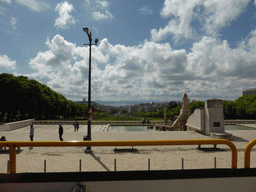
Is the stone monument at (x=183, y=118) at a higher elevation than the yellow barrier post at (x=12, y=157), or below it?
below

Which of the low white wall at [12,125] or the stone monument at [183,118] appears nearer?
the low white wall at [12,125]

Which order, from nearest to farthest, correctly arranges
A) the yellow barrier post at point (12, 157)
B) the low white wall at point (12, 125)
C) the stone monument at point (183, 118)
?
the yellow barrier post at point (12, 157)
the low white wall at point (12, 125)
the stone monument at point (183, 118)

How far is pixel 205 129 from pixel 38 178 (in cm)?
2155

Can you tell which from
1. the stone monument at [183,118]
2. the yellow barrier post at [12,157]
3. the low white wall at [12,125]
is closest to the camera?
the yellow barrier post at [12,157]

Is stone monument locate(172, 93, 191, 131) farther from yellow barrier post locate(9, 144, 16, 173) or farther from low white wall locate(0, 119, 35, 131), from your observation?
yellow barrier post locate(9, 144, 16, 173)

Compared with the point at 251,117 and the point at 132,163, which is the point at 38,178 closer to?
the point at 132,163

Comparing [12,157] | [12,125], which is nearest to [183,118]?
[12,125]

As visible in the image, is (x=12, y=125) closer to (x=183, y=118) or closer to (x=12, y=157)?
(x=183, y=118)

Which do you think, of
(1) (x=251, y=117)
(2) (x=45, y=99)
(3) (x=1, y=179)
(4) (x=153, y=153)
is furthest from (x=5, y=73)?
(1) (x=251, y=117)

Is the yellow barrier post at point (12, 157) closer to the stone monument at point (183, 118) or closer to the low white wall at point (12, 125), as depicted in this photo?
the low white wall at point (12, 125)

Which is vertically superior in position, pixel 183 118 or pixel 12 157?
pixel 12 157

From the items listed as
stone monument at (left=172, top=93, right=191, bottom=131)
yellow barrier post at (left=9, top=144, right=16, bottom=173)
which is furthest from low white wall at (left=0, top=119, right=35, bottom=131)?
yellow barrier post at (left=9, top=144, right=16, bottom=173)

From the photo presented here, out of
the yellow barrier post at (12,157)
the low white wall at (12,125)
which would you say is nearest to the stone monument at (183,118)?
the low white wall at (12,125)

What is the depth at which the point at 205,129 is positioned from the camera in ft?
67.7
